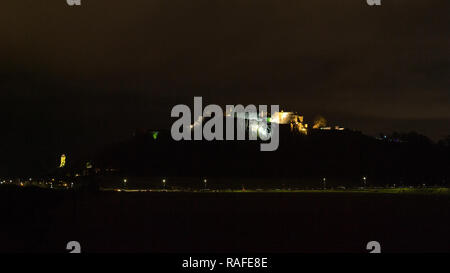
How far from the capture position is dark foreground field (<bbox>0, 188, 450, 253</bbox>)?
21.2 meters

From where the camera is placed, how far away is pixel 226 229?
87.3 feet

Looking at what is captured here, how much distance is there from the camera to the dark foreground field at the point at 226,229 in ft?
69.7

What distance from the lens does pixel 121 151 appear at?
349 feet

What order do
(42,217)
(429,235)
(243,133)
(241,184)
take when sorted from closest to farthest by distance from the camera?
(429,235), (42,217), (241,184), (243,133)

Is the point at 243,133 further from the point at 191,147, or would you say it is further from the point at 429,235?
the point at 429,235

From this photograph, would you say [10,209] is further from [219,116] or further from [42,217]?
[219,116]
